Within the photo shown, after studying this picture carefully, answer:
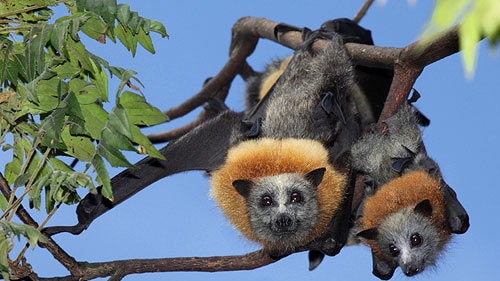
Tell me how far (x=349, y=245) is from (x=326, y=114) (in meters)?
1.44

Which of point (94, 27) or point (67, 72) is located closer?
point (67, 72)

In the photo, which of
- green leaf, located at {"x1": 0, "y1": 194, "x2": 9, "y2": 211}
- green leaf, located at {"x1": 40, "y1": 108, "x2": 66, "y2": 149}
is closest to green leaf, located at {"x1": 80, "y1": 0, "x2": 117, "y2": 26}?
green leaf, located at {"x1": 40, "y1": 108, "x2": 66, "y2": 149}

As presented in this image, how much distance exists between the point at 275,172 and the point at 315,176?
1.26 feet

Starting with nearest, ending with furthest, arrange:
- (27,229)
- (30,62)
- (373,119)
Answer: (27,229) → (30,62) → (373,119)

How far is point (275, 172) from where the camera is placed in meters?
5.66

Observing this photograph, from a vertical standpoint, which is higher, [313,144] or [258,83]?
[258,83]

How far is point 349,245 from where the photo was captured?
21.1ft

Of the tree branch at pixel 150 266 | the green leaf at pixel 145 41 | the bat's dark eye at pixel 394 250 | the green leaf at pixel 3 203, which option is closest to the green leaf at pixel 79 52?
the green leaf at pixel 145 41

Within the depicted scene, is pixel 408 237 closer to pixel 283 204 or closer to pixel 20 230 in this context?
pixel 283 204

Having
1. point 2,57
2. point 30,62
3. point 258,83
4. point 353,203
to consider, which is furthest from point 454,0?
point 258,83

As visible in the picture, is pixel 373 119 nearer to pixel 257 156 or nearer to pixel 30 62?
pixel 257 156

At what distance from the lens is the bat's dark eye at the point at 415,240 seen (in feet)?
17.7

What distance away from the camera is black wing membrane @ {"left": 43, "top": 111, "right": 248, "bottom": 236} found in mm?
6004

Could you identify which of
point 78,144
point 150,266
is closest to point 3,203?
point 78,144
